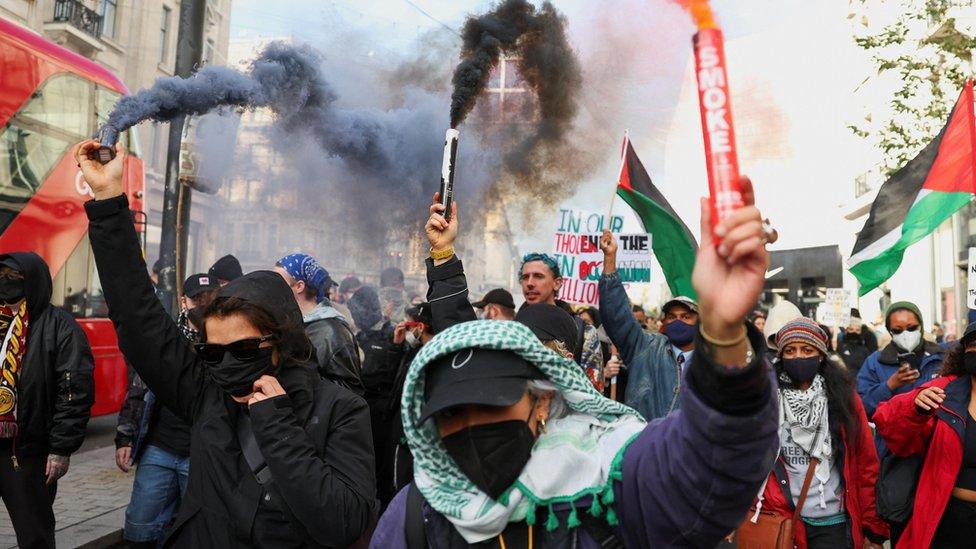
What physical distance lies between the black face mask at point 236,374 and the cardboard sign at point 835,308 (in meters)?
12.7

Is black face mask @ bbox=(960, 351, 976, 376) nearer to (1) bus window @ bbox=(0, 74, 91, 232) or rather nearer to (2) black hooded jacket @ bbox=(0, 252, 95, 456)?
(2) black hooded jacket @ bbox=(0, 252, 95, 456)

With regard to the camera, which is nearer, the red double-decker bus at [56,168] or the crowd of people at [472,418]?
the crowd of people at [472,418]

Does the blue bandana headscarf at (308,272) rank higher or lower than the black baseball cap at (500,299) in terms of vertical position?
higher

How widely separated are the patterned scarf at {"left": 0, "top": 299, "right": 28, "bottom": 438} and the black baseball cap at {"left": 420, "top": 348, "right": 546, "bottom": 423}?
3.60 m

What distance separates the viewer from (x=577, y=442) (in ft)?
5.54

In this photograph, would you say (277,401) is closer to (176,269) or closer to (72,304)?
(176,269)

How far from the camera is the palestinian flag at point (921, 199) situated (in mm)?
6668

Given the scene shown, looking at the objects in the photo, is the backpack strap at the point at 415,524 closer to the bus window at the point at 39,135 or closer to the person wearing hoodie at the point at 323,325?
the person wearing hoodie at the point at 323,325

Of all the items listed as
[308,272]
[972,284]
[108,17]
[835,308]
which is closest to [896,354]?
[972,284]

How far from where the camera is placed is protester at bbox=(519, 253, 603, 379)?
526cm

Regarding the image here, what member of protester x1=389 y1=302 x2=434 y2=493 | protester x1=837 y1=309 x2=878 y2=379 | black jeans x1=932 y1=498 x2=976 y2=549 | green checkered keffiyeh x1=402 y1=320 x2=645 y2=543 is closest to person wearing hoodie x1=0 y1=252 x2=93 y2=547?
protester x1=389 y1=302 x2=434 y2=493

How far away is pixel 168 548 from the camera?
2.54 metres

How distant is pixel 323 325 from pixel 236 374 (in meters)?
1.84

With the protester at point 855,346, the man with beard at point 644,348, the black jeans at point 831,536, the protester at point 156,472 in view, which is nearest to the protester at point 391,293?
the man with beard at point 644,348
